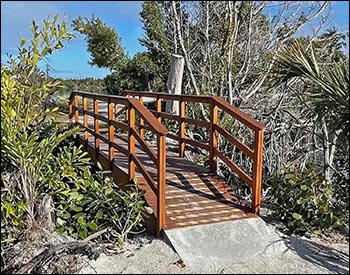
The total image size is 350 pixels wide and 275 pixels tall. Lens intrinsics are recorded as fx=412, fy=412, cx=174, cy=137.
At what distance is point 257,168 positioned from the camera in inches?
174

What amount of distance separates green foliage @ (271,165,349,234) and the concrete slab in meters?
0.34

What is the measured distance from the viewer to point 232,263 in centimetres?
361

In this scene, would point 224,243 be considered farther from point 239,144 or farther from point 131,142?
point 131,142

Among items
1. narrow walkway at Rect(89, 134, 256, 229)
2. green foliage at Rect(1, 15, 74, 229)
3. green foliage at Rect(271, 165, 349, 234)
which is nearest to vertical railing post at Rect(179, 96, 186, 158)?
narrow walkway at Rect(89, 134, 256, 229)

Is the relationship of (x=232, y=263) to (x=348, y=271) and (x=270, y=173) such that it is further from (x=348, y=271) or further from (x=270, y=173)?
(x=270, y=173)

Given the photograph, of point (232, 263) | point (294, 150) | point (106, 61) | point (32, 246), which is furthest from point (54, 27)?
point (106, 61)

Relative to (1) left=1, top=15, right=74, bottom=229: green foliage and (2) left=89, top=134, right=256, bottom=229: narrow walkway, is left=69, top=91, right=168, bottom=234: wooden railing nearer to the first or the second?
(2) left=89, top=134, right=256, bottom=229: narrow walkway

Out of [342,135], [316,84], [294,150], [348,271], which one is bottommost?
[348,271]

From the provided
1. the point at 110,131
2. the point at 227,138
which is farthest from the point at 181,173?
the point at 110,131

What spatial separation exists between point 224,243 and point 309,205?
1097 millimetres

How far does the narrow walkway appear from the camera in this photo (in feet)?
13.9

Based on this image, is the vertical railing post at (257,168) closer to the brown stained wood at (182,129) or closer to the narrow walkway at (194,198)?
the narrow walkway at (194,198)

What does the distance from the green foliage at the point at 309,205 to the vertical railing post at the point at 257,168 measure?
33 cm

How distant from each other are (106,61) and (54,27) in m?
12.2
